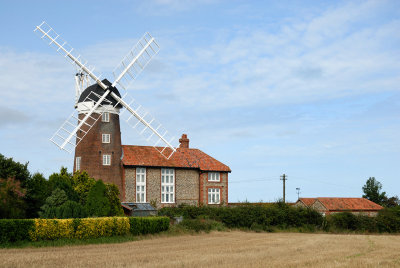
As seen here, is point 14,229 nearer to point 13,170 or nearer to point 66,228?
point 66,228

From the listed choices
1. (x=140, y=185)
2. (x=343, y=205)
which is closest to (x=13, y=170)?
(x=140, y=185)

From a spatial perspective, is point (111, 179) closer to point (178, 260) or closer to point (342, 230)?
point (342, 230)

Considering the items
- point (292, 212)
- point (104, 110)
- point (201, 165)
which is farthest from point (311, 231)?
point (104, 110)

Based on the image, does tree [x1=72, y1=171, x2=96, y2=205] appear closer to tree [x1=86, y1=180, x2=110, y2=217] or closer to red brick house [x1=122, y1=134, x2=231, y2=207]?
tree [x1=86, y1=180, x2=110, y2=217]

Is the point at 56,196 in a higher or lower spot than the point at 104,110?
lower

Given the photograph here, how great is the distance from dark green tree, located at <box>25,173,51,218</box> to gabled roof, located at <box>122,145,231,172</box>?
1202 cm

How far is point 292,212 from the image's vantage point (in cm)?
4734

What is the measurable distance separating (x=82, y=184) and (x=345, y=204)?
34562 mm

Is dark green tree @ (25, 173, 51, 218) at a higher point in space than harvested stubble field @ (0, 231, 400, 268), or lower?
higher

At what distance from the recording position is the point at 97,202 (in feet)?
126

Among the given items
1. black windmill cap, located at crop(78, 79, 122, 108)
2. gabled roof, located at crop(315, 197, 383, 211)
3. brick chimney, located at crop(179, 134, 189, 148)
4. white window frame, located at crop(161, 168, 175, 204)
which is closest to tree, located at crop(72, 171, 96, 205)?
black windmill cap, located at crop(78, 79, 122, 108)

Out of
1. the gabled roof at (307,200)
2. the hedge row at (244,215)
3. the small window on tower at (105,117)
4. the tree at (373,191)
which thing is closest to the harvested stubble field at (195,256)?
the hedge row at (244,215)

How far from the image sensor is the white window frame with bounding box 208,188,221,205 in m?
52.7

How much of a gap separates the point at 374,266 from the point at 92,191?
24.4 meters
